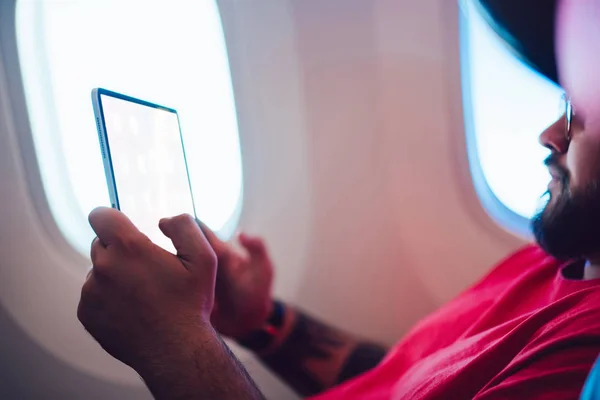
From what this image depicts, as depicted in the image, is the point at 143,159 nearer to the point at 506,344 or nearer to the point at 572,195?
the point at 506,344

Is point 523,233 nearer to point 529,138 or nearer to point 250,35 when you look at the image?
point 529,138

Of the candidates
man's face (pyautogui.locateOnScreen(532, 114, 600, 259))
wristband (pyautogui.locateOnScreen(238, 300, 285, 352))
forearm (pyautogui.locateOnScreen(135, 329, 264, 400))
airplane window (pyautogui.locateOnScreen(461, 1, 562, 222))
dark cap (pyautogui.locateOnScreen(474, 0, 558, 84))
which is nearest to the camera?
forearm (pyautogui.locateOnScreen(135, 329, 264, 400))

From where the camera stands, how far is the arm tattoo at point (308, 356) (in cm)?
91

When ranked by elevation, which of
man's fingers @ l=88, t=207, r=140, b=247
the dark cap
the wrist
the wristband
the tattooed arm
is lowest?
the tattooed arm

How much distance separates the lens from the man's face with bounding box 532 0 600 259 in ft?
1.99

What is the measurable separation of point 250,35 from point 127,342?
64 centimetres

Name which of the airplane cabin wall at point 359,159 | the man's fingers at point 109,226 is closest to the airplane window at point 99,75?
the airplane cabin wall at point 359,159

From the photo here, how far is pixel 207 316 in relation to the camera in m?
0.51

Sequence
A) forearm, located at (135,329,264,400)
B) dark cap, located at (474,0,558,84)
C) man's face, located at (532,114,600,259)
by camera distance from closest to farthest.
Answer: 1. forearm, located at (135,329,264,400)
2. man's face, located at (532,114,600,259)
3. dark cap, located at (474,0,558,84)

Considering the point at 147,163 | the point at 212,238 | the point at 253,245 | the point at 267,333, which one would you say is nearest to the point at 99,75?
the point at 147,163

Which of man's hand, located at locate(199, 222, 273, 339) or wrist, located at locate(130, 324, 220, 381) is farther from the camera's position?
man's hand, located at locate(199, 222, 273, 339)

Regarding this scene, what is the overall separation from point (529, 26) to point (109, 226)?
75 cm

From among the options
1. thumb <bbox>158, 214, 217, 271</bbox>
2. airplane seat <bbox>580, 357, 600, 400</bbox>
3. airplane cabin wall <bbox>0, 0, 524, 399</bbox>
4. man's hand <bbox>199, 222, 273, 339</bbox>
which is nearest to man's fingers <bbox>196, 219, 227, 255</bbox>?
man's hand <bbox>199, 222, 273, 339</bbox>

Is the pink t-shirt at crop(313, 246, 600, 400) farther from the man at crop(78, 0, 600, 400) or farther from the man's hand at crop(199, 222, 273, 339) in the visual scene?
the man's hand at crop(199, 222, 273, 339)
